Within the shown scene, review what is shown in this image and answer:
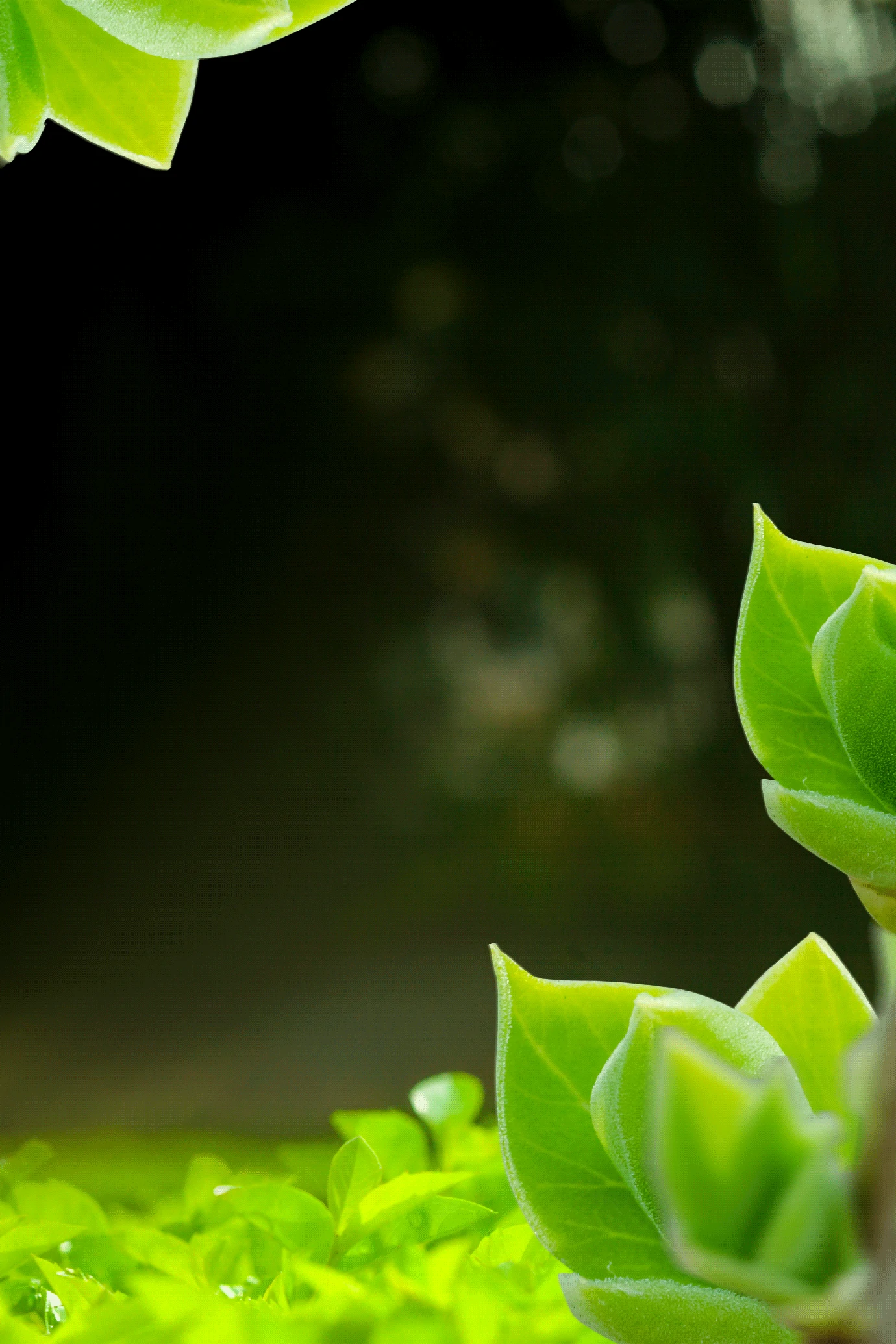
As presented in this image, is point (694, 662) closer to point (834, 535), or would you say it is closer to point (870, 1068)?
point (834, 535)

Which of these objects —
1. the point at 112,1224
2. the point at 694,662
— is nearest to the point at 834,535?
the point at 694,662

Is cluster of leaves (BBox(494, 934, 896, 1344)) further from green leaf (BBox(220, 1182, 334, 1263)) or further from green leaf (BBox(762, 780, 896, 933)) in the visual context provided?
green leaf (BBox(220, 1182, 334, 1263))

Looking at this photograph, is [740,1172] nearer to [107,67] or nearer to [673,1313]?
[673,1313]

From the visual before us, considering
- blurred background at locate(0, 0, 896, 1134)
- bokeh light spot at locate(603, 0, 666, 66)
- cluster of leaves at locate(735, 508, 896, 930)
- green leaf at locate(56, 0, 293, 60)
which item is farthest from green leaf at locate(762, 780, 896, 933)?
bokeh light spot at locate(603, 0, 666, 66)

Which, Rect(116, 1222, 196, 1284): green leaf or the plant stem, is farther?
Rect(116, 1222, 196, 1284): green leaf

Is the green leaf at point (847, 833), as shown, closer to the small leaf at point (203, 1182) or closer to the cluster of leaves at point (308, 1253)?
the cluster of leaves at point (308, 1253)

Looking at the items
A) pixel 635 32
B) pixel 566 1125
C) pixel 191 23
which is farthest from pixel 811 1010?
pixel 635 32

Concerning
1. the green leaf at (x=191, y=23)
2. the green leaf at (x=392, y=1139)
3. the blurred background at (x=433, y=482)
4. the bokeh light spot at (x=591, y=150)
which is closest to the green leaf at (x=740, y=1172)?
the green leaf at (x=191, y=23)
